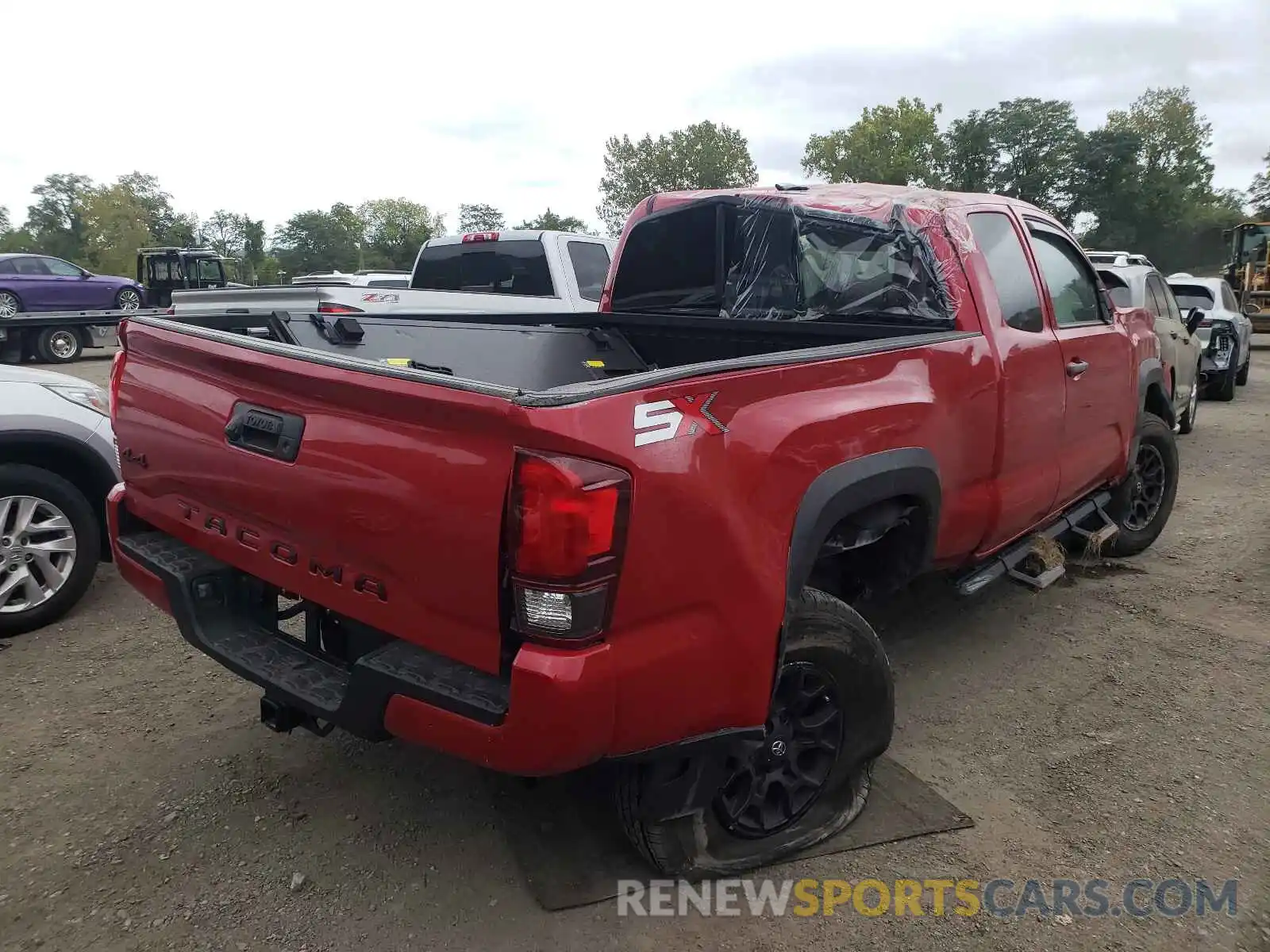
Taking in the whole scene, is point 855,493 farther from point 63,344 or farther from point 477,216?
point 477,216

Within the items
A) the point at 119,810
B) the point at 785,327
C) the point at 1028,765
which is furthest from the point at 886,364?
the point at 119,810

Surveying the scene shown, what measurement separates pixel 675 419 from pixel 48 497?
3.54 meters

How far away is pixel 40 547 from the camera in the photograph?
13.4 ft

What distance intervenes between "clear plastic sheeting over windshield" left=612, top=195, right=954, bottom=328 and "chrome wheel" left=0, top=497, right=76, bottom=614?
2.91 m

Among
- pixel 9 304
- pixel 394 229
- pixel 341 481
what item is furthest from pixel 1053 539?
pixel 394 229

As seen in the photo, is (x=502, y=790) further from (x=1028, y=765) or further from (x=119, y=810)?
(x=1028, y=765)

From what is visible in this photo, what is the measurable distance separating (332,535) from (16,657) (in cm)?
272

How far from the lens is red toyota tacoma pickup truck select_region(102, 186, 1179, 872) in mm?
1856

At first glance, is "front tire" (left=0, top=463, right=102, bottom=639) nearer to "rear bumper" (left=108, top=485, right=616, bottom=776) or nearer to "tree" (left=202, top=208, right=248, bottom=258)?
"rear bumper" (left=108, top=485, right=616, bottom=776)

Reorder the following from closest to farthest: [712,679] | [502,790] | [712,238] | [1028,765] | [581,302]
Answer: [712,679], [502,790], [1028,765], [712,238], [581,302]

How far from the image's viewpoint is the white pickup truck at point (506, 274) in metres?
7.93

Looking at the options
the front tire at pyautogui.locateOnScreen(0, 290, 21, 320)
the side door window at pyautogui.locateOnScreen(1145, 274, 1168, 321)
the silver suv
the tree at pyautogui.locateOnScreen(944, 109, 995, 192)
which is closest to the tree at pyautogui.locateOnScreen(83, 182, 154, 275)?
the front tire at pyautogui.locateOnScreen(0, 290, 21, 320)

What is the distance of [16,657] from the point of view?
12.7 feet

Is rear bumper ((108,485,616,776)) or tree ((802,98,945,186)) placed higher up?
tree ((802,98,945,186))
